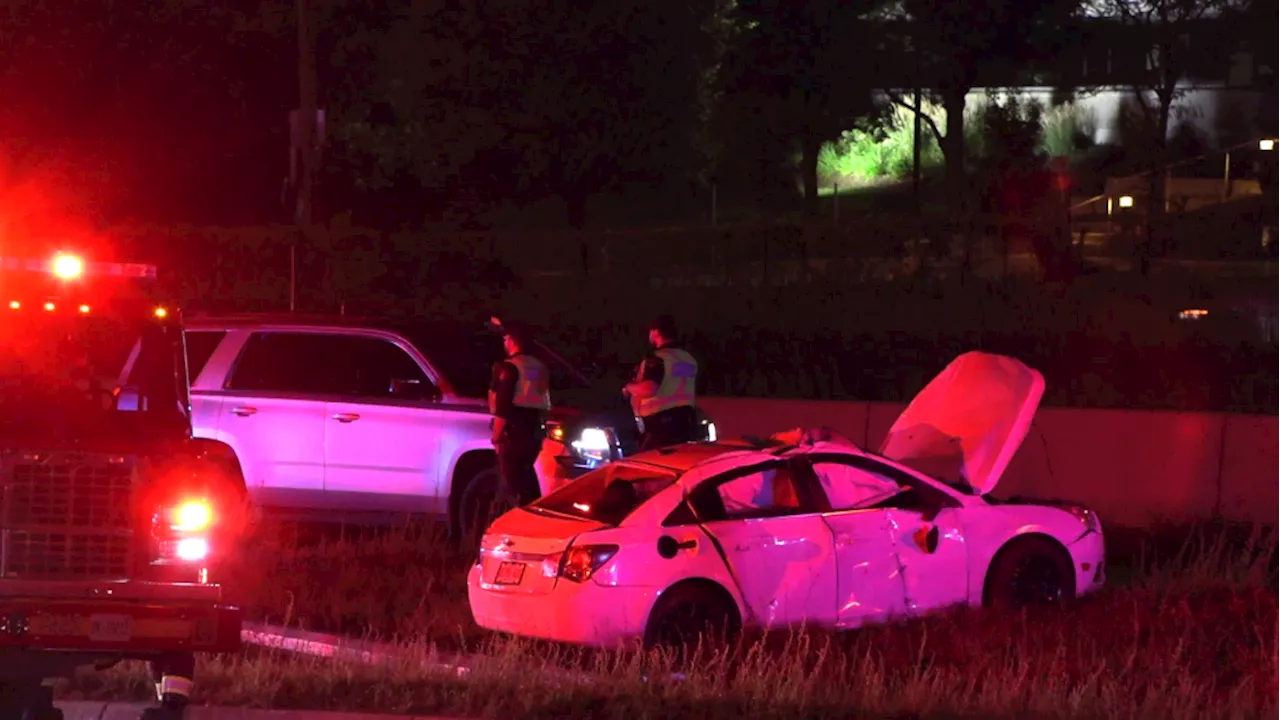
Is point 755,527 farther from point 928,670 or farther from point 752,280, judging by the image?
point 752,280

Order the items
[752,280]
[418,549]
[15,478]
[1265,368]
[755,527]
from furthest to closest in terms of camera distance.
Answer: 1. [752,280]
2. [1265,368]
3. [418,549]
4. [755,527]
5. [15,478]

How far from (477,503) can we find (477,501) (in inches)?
0.6

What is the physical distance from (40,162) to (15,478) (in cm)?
3327

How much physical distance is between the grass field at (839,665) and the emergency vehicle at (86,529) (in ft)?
2.75

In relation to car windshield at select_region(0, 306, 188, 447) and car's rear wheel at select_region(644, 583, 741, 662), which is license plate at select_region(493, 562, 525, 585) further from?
car windshield at select_region(0, 306, 188, 447)

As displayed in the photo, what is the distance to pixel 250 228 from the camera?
29641mm

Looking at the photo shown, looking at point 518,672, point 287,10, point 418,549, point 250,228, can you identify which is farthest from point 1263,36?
point 518,672

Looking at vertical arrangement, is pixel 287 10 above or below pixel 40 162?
above

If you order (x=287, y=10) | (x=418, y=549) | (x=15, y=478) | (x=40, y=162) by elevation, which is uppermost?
(x=287, y=10)

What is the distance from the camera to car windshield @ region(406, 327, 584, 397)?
13633 mm

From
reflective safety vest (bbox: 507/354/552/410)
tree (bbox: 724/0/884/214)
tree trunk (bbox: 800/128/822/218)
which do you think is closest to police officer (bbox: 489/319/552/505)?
reflective safety vest (bbox: 507/354/552/410)

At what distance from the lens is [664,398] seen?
13352mm

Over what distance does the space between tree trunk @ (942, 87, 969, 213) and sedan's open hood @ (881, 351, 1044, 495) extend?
95.3 feet

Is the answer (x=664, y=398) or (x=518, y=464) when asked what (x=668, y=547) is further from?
(x=664, y=398)
